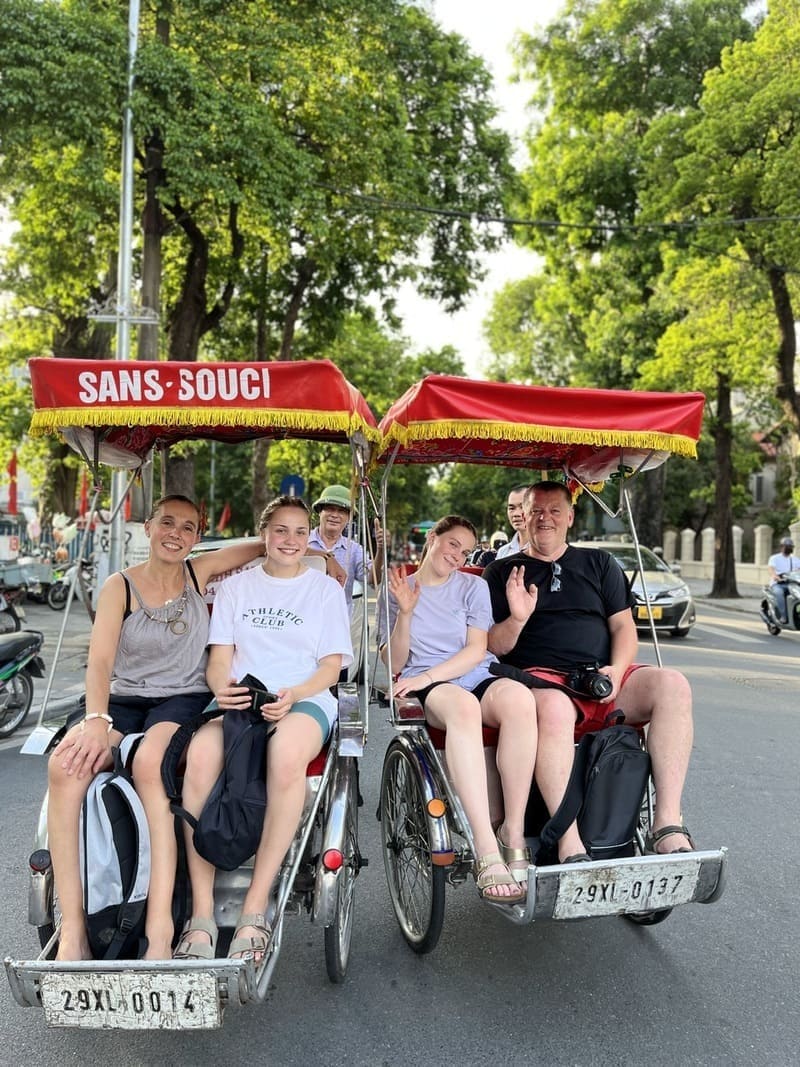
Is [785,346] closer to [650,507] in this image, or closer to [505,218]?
[505,218]

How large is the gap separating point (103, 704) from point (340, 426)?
1420 millimetres

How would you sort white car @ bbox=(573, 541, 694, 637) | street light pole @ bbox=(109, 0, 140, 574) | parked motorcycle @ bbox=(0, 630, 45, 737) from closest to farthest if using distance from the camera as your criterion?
parked motorcycle @ bbox=(0, 630, 45, 737) < street light pole @ bbox=(109, 0, 140, 574) < white car @ bbox=(573, 541, 694, 637)

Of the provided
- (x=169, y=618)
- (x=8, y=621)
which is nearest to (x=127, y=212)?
(x=8, y=621)

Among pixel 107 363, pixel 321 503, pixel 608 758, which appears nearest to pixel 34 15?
pixel 321 503

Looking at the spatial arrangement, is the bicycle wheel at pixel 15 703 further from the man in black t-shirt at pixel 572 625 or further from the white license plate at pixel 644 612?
the white license plate at pixel 644 612

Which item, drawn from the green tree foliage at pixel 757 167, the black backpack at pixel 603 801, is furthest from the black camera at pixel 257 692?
the green tree foliage at pixel 757 167

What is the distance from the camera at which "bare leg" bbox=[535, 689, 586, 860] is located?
133 inches

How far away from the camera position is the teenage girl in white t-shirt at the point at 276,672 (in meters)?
3.02

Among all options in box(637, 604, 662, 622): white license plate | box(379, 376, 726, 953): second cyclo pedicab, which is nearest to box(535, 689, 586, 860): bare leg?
box(379, 376, 726, 953): second cyclo pedicab

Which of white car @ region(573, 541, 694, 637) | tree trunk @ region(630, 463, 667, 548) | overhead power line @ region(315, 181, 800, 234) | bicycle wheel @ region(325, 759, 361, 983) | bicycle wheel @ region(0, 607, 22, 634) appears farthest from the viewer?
tree trunk @ region(630, 463, 667, 548)

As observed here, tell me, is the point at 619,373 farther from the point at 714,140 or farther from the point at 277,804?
the point at 277,804

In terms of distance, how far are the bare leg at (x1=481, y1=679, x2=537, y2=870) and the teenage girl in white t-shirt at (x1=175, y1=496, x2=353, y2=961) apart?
26.6 inches

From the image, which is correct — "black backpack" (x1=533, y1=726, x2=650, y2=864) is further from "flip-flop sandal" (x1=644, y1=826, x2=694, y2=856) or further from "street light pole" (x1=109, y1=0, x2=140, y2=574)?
"street light pole" (x1=109, y1=0, x2=140, y2=574)

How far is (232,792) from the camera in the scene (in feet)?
10.1
